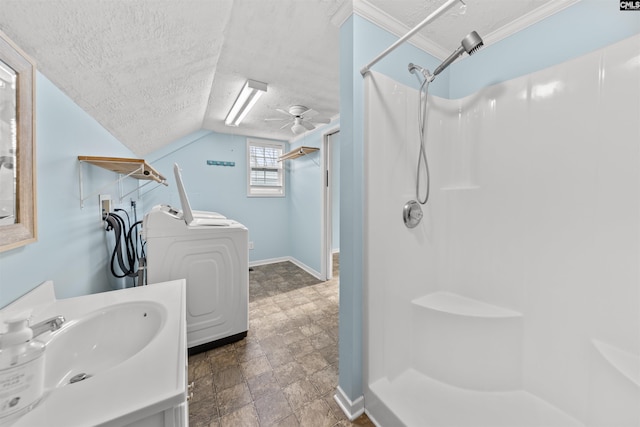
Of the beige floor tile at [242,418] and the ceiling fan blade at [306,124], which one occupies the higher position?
the ceiling fan blade at [306,124]

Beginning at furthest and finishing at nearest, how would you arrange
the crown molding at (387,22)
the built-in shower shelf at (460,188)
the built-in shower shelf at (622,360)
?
the built-in shower shelf at (460,188)
the crown molding at (387,22)
the built-in shower shelf at (622,360)

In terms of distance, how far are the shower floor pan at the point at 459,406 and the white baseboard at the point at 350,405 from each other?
0.15m

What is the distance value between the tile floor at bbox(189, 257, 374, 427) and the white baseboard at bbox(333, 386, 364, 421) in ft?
0.09

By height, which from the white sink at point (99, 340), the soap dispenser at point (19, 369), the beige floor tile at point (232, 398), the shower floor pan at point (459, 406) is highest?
the soap dispenser at point (19, 369)

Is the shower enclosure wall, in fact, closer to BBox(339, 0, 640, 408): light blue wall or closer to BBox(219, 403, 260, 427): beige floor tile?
BBox(339, 0, 640, 408): light blue wall

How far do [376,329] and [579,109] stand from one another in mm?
1613

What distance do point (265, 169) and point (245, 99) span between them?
6.17 feet

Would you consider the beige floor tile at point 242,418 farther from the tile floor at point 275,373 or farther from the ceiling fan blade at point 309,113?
the ceiling fan blade at point 309,113

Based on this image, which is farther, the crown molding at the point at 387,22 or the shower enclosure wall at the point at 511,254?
the crown molding at the point at 387,22

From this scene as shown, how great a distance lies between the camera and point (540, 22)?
135 centimetres

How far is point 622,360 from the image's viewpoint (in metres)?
1.06

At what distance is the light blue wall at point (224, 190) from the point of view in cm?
Result: 342

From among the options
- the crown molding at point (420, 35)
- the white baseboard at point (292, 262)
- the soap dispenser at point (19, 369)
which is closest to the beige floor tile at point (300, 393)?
the soap dispenser at point (19, 369)

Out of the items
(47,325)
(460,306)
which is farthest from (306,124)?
(47,325)
